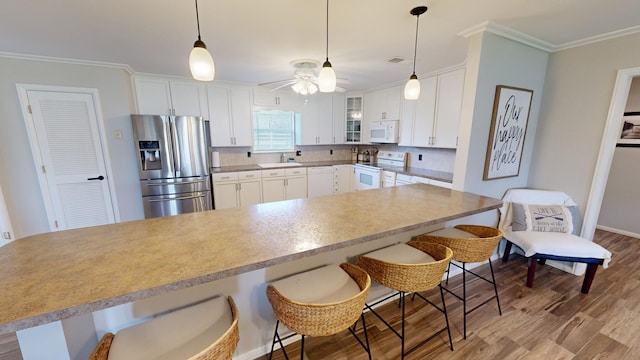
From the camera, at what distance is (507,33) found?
2.15 m

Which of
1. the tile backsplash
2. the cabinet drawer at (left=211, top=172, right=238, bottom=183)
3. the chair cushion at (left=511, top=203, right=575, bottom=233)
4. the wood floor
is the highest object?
the tile backsplash

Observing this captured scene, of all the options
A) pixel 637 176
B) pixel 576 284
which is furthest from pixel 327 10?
pixel 637 176

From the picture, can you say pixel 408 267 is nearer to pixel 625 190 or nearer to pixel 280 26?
pixel 280 26

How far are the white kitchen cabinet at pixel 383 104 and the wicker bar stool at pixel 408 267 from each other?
2956 millimetres

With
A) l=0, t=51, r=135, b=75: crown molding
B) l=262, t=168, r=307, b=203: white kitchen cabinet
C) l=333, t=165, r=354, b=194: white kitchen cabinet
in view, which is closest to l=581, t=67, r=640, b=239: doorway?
l=333, t=165, r=354, b=194: white kitchen cabinet

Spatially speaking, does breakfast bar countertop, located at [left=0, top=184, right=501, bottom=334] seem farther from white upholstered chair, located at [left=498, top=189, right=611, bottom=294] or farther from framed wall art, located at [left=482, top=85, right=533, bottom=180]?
white upholstered chair, located at [left=498, top=189, right=611, bottom=294]

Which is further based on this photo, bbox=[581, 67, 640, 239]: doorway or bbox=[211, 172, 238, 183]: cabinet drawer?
bbox=[211, 172, 238, 183]: cabinet drawer

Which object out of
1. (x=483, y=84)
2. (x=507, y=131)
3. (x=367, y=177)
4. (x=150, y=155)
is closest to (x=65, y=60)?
(x=150, y=155)

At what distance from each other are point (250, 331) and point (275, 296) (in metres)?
0.60

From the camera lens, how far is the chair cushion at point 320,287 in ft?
3.97

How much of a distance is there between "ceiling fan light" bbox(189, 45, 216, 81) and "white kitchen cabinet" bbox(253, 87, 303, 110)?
3047mm

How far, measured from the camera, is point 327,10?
1770 millimetres

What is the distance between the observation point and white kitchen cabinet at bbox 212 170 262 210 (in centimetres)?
382

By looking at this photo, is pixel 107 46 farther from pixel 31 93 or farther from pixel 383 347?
pixel 383 347
